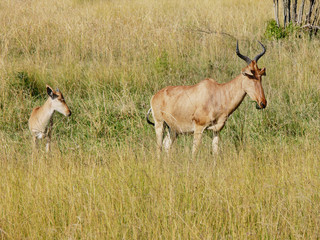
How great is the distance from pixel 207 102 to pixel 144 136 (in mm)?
1176

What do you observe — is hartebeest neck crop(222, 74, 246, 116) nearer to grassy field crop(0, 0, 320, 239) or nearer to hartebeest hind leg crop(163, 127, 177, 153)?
grassy field crop(0, 0, 320, 239)

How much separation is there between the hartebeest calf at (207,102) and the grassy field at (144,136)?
32cm

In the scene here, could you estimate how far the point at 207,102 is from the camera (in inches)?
213

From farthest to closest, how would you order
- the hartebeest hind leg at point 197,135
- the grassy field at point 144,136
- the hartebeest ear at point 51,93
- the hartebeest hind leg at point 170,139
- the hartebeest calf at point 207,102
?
the hartebeest ear at point 51,93 < the hartebeest hind leg at point 170,139 < the hartebeest hind leg at point 197,135 < the hartebeest calf at point 207,102 < the grassy field at point 144,136

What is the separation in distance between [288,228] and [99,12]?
39.1 ft

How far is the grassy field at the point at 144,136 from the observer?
11.7ft

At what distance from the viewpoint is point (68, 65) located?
30.0 ft

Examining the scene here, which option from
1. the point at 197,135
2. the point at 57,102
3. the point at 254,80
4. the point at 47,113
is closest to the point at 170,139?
the point at 197,135

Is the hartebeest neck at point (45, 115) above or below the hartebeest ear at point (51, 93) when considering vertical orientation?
below

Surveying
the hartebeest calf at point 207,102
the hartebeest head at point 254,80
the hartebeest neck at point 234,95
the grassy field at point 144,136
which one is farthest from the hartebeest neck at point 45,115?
the hartebeest head at point 254,80

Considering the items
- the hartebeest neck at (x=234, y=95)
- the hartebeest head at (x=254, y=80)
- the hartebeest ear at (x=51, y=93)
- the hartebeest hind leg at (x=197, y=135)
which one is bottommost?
the hartebeest hind leg at (x=197, y=135)

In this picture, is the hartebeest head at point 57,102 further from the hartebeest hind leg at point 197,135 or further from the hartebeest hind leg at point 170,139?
the hartebeest hind leg at point 197,135

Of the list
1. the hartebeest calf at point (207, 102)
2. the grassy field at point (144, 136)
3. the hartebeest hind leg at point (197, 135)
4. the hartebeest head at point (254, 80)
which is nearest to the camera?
the grassy field at point (144, 136)

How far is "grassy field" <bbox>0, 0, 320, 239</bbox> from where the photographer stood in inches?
140
